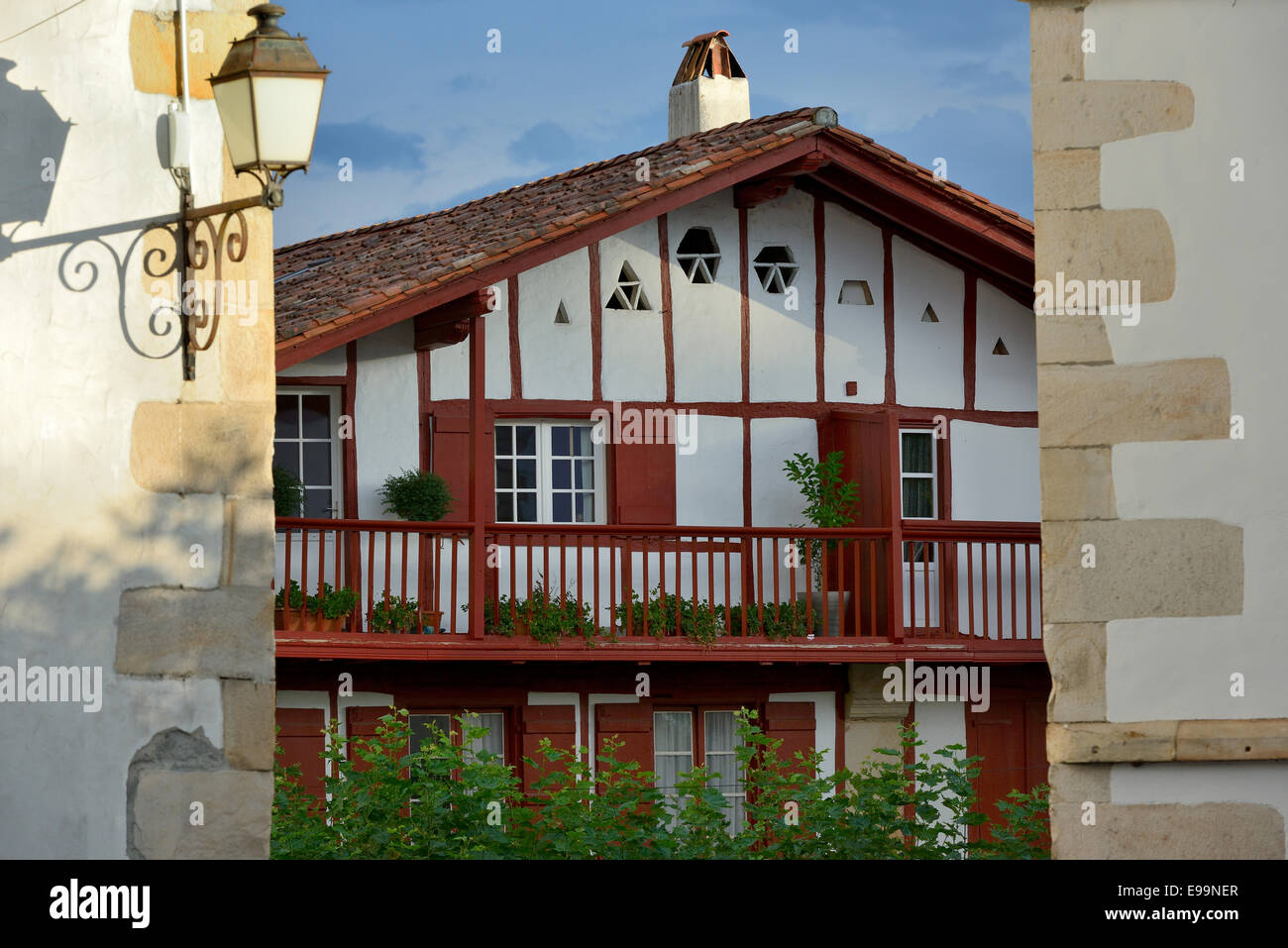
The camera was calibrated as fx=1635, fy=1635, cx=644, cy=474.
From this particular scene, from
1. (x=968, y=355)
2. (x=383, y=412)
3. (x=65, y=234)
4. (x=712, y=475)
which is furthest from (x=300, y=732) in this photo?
(x=65, y=234)

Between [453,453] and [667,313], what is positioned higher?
[667,313]

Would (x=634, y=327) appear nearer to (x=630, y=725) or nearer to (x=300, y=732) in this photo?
(x=630, y=725)

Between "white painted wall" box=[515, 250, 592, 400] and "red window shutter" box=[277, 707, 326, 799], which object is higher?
"white painted wall" box=[515, 250, 592, 400]

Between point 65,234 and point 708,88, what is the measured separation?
13.1 metres

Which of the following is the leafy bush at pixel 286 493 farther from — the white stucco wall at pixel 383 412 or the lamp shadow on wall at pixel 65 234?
the lamp shadow on wall at pixel 65 234

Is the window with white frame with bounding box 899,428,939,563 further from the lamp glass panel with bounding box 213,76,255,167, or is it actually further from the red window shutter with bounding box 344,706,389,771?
the lamp glass panel with bounding box 213,76,255,167

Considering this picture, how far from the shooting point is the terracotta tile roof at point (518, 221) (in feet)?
40.0

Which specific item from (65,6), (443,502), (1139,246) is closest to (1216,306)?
(1139,246)

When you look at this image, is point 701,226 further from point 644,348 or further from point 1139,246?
point 1139,246

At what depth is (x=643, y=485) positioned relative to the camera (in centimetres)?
1355

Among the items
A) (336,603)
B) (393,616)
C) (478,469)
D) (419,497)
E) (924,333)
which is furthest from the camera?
(924,333)

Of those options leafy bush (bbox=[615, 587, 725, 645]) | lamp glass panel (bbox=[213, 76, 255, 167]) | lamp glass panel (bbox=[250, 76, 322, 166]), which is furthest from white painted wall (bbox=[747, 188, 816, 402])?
lamp glass panel (bbox=[213, 76, 255, 167])

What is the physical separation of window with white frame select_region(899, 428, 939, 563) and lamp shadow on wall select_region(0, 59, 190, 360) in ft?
34.6

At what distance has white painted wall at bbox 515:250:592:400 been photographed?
13414 millimetres
